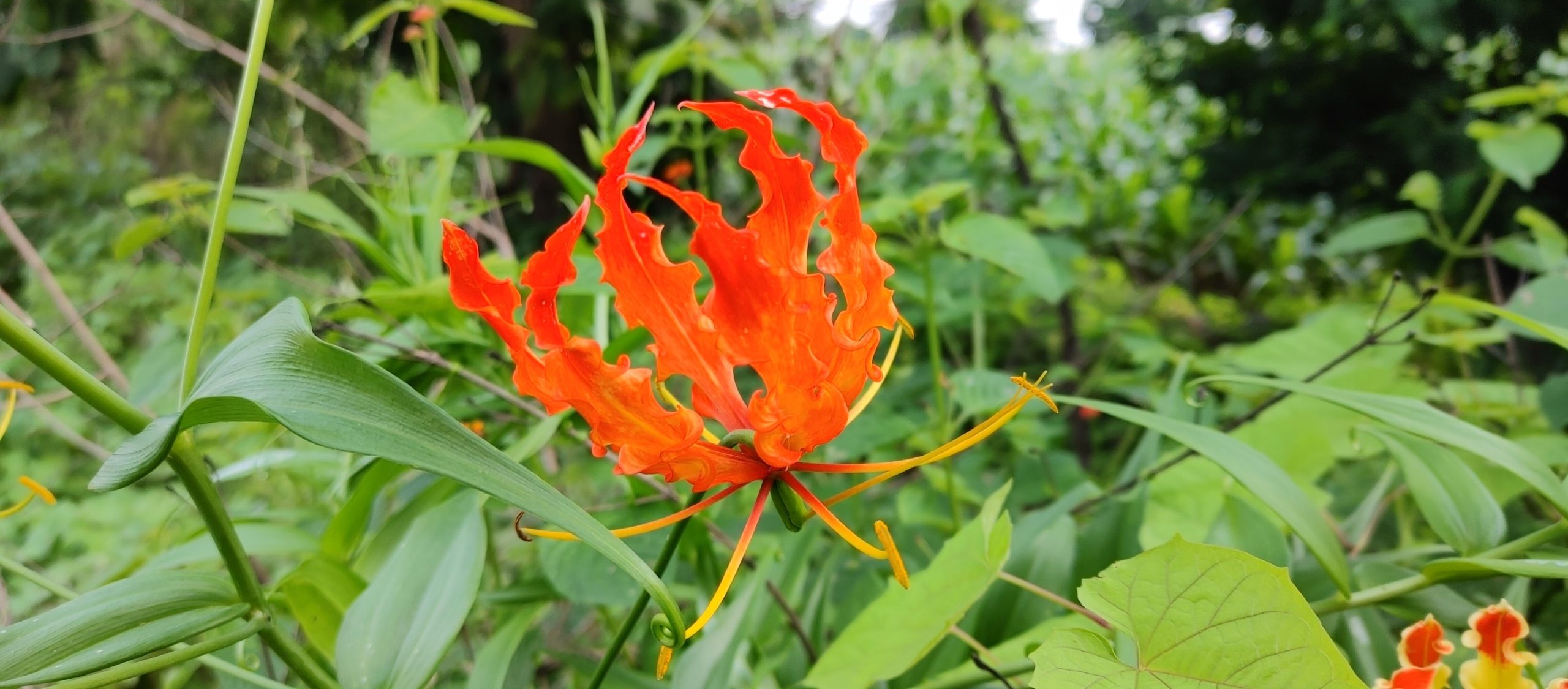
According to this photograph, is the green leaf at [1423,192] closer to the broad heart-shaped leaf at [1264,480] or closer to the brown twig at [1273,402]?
the brown twig at [1273,402]

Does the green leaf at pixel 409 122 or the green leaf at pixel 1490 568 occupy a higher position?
the green leaf at pixel 409 122

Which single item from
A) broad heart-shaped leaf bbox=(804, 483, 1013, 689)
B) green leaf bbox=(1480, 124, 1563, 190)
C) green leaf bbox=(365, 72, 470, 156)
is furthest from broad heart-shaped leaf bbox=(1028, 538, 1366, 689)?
green leaf bbox=(1480, 124, 1563, 190)

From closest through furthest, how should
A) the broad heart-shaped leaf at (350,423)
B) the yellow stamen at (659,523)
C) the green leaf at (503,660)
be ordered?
the broad heart-shaped leaf at (350,423), the yellow stamen at (659,523), the green leaf at (503,660)

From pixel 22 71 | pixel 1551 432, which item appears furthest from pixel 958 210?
pixel 22 71

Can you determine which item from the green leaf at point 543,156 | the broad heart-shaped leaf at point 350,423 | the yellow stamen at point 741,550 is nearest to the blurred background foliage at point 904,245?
the green leaf at point 543,156

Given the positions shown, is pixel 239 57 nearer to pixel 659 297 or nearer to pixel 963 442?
pixel 659 297

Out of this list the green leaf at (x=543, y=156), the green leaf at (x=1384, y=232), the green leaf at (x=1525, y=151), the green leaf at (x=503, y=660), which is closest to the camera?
the green leaf at (x=503, y=660)
